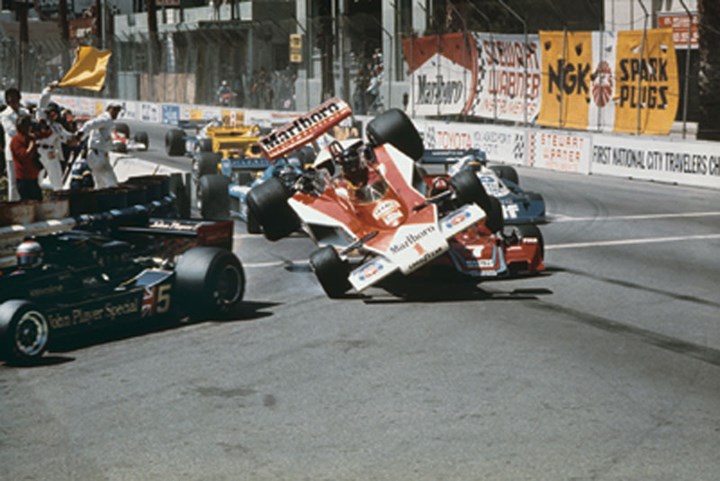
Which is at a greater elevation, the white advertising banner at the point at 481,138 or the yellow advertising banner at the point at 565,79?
the yellow advertising banner at the point at 565,79

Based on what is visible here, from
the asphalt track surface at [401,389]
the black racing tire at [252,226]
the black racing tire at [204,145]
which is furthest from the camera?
the black racing tire at [204,145]

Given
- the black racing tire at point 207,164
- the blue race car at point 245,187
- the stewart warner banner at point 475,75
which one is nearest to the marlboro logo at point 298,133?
the blue race car at point 245,187

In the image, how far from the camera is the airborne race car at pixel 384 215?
12383mm

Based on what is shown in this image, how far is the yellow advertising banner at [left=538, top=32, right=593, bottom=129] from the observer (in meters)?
27.8

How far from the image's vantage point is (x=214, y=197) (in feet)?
62.3

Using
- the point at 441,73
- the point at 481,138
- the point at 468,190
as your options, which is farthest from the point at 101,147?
the point at 441,73

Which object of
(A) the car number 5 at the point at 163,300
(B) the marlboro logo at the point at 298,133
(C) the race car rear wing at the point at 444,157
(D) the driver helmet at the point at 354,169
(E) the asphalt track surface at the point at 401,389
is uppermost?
(B) the marlboro logo at the point at 298,133

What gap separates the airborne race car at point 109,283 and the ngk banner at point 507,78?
18.0 meters

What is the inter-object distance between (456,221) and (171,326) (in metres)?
3.16

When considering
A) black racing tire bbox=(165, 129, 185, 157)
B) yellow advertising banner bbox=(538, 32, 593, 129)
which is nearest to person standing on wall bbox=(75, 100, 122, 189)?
black racing tire bbox=(165, 129, 185, 157)

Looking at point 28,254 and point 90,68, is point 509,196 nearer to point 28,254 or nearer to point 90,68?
point 90,68

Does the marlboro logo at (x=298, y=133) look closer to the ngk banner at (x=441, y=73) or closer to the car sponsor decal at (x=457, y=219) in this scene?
the car sponsor decal at (x=457, y=219)

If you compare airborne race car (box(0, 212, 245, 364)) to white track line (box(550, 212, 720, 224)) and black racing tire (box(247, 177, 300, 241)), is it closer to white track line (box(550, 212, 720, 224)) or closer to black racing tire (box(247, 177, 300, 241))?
black racing tire (box(247, 177, 300, 241))

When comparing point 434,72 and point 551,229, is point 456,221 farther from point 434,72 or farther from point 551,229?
point 434,72
